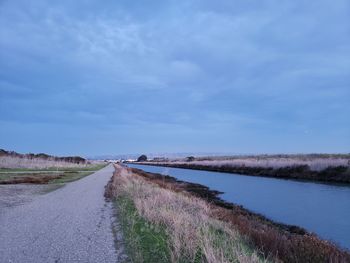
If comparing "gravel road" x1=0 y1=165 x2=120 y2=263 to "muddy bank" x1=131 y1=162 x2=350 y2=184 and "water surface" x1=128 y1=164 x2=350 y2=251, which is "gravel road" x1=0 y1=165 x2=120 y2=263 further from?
"muddy bank" x1=131 y1=162 x2=350 y2=184

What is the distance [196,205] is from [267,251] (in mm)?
7794

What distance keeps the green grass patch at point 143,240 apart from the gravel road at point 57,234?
1.29ft

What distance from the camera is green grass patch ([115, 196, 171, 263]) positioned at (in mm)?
7508

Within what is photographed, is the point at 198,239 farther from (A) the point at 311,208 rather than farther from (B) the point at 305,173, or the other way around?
(B) the point at 305,173

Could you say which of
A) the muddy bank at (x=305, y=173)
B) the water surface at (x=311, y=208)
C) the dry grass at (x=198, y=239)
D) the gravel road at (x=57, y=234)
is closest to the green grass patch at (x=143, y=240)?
the dry grass at (x=198, y=239)

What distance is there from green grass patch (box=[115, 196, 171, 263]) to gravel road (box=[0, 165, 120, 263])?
39cm

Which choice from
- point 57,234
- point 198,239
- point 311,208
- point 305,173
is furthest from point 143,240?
point 305,173

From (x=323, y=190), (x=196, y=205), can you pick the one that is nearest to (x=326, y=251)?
(x=196, y=205)

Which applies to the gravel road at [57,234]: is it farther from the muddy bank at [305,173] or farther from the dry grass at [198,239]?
the muddy bank at [305,173]

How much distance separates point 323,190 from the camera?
2903 cm

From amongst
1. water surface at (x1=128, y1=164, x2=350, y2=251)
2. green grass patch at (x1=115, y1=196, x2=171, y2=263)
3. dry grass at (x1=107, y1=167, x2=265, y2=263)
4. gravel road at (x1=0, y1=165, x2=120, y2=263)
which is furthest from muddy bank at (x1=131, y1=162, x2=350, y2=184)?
green grass patch at (x1=115, y1=196, x2=171, y2=263)

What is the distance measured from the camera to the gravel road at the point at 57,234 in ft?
25.4

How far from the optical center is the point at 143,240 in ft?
29.2

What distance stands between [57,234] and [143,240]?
101 inches
